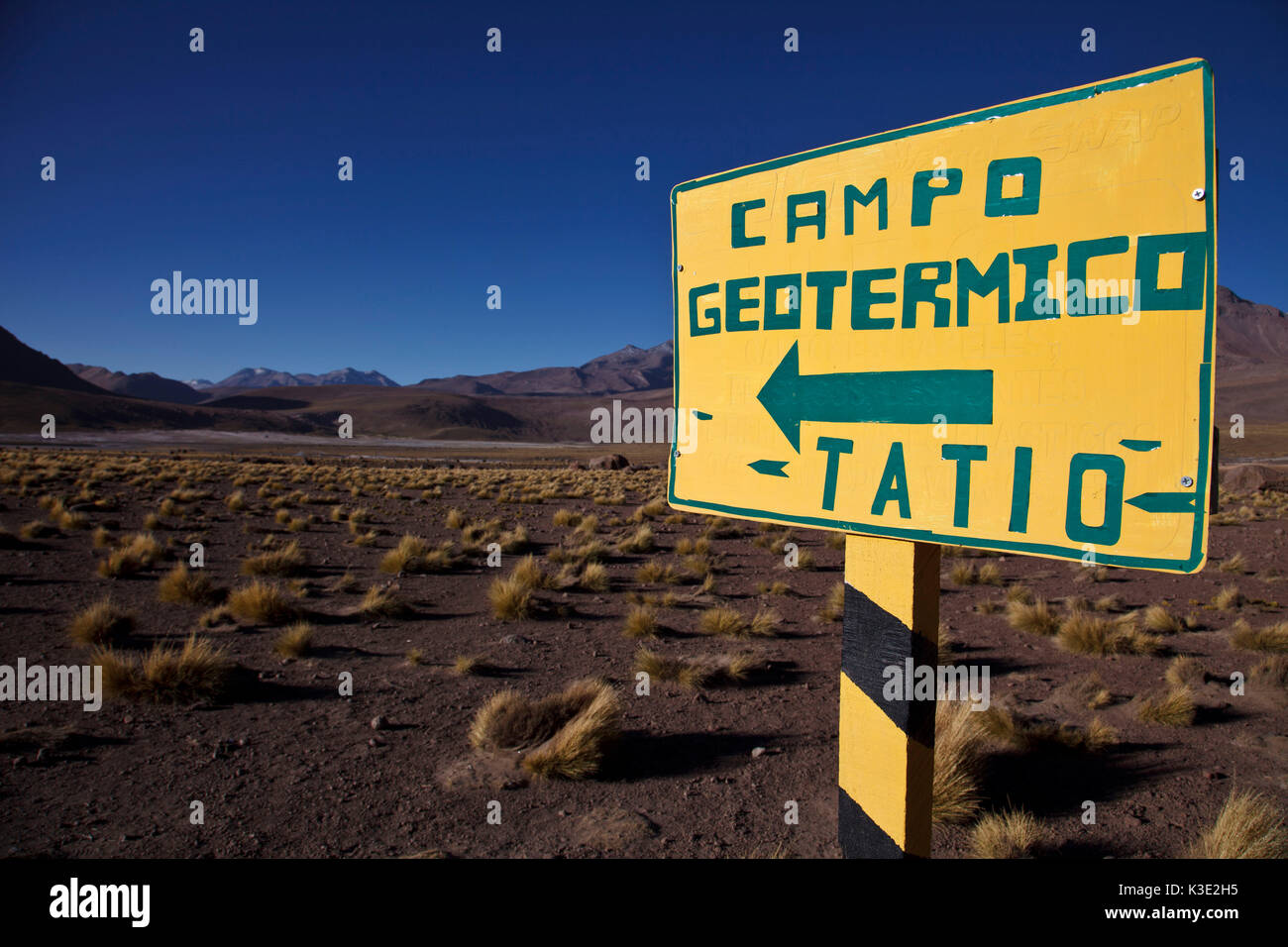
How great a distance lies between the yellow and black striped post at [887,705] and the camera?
1.85 metres

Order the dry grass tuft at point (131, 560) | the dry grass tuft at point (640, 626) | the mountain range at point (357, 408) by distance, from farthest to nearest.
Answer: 1. the mountain range at point (357, 408)
2. the dry grass tuft at point (131, 560)
3. the dry grass tuft at point (640, 626)

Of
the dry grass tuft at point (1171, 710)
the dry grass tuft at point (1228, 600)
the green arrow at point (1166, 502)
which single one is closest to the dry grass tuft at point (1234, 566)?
the dry grass tuft at point (1228, 600)

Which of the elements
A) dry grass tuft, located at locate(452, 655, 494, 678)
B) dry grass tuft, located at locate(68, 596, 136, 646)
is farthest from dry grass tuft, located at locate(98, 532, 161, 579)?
dry grass tuft, located at locate(452, 655, 494, 678)

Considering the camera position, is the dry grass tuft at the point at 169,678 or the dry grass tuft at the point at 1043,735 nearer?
the dry grass tuft at the point at 1043,735

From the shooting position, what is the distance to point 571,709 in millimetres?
4633

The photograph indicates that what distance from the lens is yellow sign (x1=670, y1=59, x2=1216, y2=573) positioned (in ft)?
4.68

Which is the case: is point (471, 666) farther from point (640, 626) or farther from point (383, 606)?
point (383, 606)

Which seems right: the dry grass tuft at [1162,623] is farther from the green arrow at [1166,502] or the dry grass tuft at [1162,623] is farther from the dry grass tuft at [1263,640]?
the green arrow at [1166,502]

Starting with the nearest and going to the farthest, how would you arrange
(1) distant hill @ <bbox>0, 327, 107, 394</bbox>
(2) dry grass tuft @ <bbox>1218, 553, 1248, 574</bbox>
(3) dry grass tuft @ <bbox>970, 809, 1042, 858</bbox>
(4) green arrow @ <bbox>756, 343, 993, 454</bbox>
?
(4) green arrow @ <bbox>756, 343, 993, 454</bbox> → (3) dry grass tuft @ <bbox>970, 809, 1042, 858</bbox> → (2) dry grass tuft @ <bbox>1218, 553, 1248, 574</bbox> → (1) distant hill @ <bbox>0, 327, 107, 394</bbox>

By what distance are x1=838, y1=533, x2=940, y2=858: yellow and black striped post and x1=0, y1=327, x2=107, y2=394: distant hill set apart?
7098 inches

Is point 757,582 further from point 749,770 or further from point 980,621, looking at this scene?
point 749,770

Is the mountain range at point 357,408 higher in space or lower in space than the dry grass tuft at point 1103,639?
higher

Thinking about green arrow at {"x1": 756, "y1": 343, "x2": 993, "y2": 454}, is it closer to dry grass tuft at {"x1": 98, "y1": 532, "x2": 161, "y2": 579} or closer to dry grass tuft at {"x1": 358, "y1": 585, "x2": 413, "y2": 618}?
dry grass tuft at {"x1": 358, "y1": 585, "x2": 413, "y2": 618}
